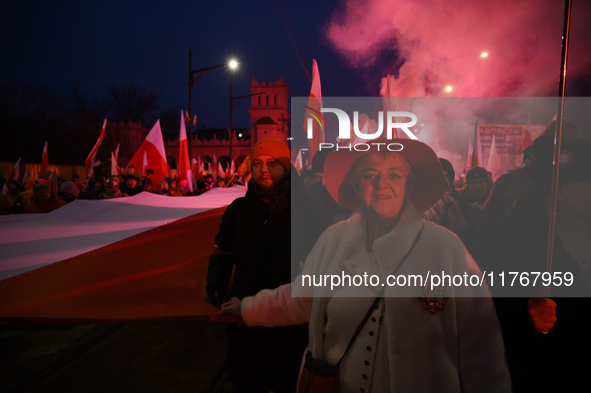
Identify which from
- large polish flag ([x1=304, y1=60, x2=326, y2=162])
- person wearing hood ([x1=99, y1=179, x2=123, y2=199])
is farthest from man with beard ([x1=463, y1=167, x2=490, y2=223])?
person wearing hood ([x1=99, y1=179, x2=123, y2=199])

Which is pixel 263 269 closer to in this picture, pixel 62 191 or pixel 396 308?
pixel 396 308

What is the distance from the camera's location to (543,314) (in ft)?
5.29

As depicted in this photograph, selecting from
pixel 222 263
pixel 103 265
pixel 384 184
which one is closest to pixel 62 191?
pixel 103 265

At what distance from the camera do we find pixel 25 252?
2.52 metres

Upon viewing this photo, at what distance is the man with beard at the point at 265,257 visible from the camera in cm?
213

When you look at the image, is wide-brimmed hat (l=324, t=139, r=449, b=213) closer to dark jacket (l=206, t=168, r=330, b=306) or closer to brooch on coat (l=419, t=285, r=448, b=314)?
brooch on coat (l=419, t=285, r=448, b=314)

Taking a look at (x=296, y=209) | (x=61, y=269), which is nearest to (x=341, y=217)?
(x=296, y=209)

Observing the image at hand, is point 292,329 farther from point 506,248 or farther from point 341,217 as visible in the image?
point 506,248

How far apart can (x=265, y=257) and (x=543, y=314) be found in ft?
5.31

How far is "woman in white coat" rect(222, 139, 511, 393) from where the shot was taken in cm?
125

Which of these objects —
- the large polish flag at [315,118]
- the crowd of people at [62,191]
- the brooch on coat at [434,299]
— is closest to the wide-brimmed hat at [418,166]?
the brooch on coat at [434,299]

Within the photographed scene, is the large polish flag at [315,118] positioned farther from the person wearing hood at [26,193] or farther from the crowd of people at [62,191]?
the person wearing hood at [26,193]

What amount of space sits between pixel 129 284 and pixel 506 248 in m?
3.21

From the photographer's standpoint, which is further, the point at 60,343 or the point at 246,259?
the point at 60,343
